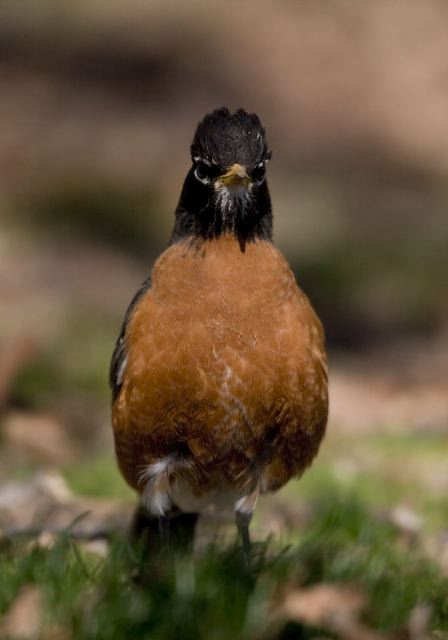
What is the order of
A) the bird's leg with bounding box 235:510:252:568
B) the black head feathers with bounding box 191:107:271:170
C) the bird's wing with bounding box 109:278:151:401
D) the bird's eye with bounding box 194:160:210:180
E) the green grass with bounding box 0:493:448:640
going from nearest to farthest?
the green grass with bounding box 0:493:448:640
the bird's leg with bounding box 235:510:252:568
the black head feathers with bounding box 191:107:271:170
the bird's eye with bounding box 194:160:210:180
the bird's wing with bounding box 109:278:151:401

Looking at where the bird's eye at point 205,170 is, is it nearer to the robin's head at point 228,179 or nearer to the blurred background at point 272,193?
the robin's head at point 228,179

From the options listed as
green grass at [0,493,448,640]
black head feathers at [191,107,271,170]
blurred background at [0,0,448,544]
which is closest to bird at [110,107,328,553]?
black head feathers at [191,107,271,170]

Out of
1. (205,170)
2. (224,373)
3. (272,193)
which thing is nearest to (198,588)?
(224,373)

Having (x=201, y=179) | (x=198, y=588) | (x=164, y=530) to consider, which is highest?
(x=201, y=179)

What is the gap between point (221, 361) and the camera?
16.0 feet

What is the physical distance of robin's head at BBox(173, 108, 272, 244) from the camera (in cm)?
499

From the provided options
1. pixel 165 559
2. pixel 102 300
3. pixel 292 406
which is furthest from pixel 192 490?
pixel 102 300

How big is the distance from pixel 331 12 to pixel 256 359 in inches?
616

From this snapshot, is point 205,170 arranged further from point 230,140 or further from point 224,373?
point 224,373

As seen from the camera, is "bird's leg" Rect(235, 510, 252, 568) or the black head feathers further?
the black head feathers

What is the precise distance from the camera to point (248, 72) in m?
17.6

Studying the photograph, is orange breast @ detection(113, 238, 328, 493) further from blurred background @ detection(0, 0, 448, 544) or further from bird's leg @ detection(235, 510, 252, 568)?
blurred background @ detection(0, 0, 448, 544)

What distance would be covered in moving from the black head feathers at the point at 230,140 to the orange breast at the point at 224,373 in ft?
1.35

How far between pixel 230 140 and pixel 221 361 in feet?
3.19
